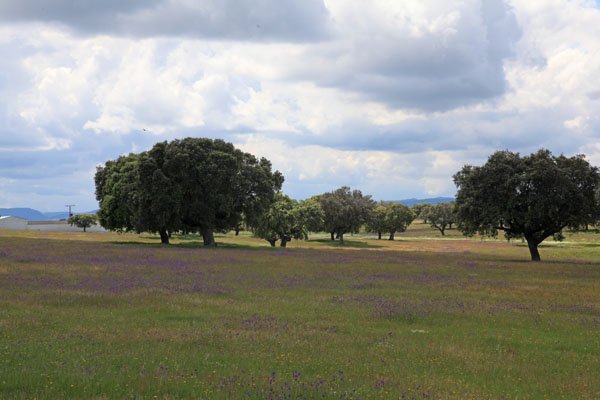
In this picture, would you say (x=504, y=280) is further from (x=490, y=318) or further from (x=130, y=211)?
(x=130, y=211)

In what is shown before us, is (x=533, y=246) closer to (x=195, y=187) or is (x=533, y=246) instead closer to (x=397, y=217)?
(x=195, y=187)

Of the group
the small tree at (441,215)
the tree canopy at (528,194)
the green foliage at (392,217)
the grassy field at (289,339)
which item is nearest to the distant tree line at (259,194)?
the tree canopy at (528,194)

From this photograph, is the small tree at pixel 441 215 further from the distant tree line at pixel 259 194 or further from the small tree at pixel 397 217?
the distant tree line at pixel 259 194

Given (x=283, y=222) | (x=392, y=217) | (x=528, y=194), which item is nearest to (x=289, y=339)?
(x=528, y=194)

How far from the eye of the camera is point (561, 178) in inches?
1890

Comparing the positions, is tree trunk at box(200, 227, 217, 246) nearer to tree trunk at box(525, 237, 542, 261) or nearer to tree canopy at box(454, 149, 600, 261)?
tree canopy at box(454, 149, 600, 261)

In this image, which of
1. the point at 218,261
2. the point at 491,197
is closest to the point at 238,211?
the point at 218,261

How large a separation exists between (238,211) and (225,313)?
49991mm

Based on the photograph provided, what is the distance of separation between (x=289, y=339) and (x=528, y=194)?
4377 centimetres

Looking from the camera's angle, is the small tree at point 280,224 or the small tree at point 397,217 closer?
the small tree at point 280,224

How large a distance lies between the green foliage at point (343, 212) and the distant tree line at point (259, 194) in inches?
1015

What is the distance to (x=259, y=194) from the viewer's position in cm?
6812

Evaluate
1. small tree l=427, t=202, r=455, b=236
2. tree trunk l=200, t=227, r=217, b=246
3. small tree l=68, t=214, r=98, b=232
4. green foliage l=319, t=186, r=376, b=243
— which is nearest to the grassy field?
tree trunk l=200, t=227, r=217, b=246

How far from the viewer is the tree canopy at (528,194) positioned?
4859 cm
